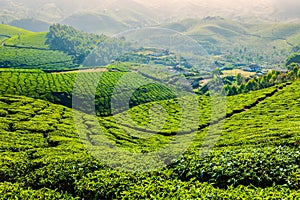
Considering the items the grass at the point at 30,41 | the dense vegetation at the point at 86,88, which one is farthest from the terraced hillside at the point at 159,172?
the grass at the point at 30,41

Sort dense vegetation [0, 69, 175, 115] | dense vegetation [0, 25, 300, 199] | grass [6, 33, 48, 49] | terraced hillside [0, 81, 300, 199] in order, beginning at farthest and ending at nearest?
grass [6, 33, 48, 49]
dense vegetation [0, 69, 175, 115]
dense vegetation [0, 25, 300, 199]
terraced hillside [0, 81, 300, 199]

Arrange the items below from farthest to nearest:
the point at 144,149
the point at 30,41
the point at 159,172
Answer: the point at 30,41 → the point at 144,149 → the point at 159,172

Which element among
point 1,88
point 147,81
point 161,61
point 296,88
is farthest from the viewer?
point 161,61

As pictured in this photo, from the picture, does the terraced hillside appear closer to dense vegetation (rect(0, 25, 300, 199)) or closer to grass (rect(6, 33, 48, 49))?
dense vegetation (rect(0, 25, 300, 199))

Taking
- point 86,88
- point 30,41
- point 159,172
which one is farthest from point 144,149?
point 30,41

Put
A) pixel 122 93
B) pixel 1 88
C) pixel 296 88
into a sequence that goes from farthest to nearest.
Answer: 1. pixel 122 93
2. pixel 1 88
3. pixel 296 88

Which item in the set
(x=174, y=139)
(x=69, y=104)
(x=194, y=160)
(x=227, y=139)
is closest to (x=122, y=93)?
(x=69, y=104)

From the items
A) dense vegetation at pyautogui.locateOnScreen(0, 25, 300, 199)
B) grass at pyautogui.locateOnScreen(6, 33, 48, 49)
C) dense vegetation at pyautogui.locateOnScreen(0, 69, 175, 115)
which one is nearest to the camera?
dense vegetation at pyautogui.locateOnScreen(0, 25, 300, 199)

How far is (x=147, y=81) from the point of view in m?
59.0

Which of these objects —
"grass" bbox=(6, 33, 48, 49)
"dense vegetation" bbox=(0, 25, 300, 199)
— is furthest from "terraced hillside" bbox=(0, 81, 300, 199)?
"grass" bbox=(6, 33, 48, 49)

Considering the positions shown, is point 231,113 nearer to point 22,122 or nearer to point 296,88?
point 296,88

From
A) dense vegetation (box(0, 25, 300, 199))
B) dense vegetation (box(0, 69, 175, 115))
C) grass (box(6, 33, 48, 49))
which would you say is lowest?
grass (box(6, 33, 48, 49))

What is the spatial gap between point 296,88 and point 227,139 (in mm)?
23223

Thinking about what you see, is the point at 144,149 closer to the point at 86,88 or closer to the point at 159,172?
the point at 159,172
